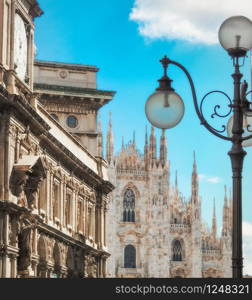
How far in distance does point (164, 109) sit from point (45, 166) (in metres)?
20.8

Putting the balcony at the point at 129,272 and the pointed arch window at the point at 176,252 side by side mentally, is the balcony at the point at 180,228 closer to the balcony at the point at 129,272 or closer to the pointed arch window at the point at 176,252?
the pointed arch window at the point at 176,252

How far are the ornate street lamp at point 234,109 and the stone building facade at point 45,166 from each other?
15.8 m

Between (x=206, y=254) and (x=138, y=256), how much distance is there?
1057 centimetres

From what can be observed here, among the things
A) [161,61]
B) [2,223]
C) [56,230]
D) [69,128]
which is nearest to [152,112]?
[161,61]

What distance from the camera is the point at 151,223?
120 m

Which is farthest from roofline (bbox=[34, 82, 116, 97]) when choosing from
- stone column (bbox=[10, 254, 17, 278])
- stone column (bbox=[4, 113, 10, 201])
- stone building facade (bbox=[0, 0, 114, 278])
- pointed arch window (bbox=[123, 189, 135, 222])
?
pointed arch window (bbox=[123, 189, 135, 222])

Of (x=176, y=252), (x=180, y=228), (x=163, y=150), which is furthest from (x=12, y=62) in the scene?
(x=176, y=252)

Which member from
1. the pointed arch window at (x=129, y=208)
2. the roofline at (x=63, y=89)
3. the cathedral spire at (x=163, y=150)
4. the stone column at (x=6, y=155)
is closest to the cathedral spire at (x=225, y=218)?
the cathedral spire at (x=163, y=150)

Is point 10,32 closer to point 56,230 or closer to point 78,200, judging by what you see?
point 56,230

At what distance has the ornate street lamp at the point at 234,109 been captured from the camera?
16.0 meters

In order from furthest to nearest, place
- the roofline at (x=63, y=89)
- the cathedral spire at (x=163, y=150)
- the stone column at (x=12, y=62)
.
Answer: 1. the cathedral spire at (x=163, y=150)
2. the roofline at (x=63, y=89)
3. the stone column at (x=12, y=62)

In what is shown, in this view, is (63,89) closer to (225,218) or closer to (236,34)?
(236,34)
